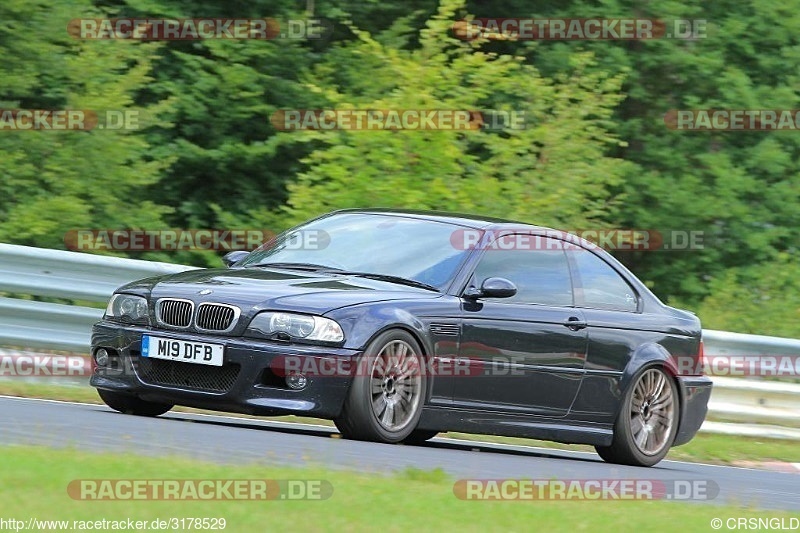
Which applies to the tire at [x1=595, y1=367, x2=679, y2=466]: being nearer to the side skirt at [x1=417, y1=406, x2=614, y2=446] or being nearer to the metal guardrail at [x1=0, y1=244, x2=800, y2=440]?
the side skirt at [x1=417, y1=406, x2=614, y2=446]

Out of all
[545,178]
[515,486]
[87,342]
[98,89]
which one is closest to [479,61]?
[545,178]

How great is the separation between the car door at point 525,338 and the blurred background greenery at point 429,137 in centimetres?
597

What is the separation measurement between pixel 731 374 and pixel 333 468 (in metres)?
7.38

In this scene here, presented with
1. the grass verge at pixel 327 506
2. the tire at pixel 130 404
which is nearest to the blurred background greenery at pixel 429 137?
the tire at pixel 130 404

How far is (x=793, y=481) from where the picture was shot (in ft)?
35.3

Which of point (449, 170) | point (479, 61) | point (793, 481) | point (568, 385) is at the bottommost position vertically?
point (793, 481)

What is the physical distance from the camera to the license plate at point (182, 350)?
9055 millimetres

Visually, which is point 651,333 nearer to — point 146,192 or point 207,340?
point 207,340

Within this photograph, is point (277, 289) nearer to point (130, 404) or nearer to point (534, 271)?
point (130, 404)
